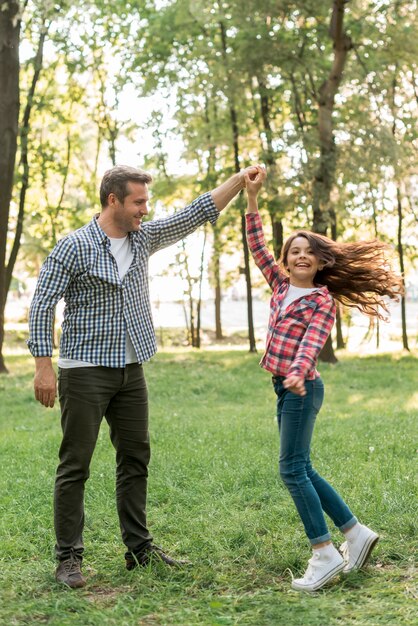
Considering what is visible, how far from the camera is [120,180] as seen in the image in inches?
195

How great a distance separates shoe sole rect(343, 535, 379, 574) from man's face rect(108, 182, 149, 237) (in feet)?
7.67

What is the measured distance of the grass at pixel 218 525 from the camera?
4301 millimetres

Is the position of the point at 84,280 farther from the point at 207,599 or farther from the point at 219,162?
the point at 219,162

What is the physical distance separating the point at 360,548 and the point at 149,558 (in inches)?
50.5

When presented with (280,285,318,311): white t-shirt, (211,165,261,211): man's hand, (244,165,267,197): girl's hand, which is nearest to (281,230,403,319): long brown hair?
(280,285,318,311): white t-shirt

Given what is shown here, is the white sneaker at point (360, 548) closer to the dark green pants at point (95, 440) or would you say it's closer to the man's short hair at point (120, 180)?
the dark green pants at point (95, 440)

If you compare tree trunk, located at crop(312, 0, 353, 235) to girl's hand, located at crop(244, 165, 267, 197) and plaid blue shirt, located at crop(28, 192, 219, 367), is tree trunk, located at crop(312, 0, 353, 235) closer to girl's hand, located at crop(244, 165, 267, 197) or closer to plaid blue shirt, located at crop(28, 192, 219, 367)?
girl's hand, located at crop(244, 165, 267, 197)

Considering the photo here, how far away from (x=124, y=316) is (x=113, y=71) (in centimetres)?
2419

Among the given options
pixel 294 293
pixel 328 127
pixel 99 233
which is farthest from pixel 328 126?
pixel 99 233

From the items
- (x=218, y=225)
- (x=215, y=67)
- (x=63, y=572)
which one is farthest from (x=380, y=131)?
(x=63, y=572)

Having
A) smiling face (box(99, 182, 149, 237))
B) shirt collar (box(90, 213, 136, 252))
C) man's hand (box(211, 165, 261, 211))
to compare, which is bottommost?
shirt collar (box(90, 213, 136, 252))

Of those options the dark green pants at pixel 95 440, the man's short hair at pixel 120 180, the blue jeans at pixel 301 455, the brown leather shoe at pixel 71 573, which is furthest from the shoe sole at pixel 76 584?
the man's short hair at pixel 120 180

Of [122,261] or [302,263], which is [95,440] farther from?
[302,263]

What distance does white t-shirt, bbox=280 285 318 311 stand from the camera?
16.1 feet
